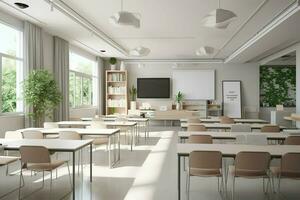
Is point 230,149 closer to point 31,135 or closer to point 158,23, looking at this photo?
point 31,135

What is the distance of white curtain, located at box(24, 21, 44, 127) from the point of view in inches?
311

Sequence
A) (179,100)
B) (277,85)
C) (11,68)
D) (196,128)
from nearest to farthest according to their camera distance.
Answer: (196,128), (11,68), (179,100), (277,85)

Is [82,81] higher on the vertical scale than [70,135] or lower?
higher

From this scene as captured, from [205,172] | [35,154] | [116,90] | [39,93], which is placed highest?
[116,90]

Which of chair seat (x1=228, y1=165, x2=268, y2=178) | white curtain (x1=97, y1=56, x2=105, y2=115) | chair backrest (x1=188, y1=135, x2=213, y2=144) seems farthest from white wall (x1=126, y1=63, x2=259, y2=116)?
chair seat (x1=228, y1=165, x2=268, y2=178)

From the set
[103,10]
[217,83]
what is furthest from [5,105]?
[217,83]

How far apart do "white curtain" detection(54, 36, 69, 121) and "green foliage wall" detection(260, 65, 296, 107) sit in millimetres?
10033

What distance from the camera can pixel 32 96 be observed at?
7.38 meters

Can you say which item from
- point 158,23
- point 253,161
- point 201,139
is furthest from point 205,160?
point 158,23

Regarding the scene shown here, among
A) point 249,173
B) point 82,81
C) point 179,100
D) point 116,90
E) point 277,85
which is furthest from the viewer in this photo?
point 277,85

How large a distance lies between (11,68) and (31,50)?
76 centimetres

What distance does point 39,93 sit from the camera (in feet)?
24.5

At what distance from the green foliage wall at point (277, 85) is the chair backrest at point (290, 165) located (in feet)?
41.1

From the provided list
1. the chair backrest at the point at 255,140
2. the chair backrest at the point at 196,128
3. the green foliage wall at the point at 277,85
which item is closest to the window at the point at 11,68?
the chair backrest at the point at 196,128
